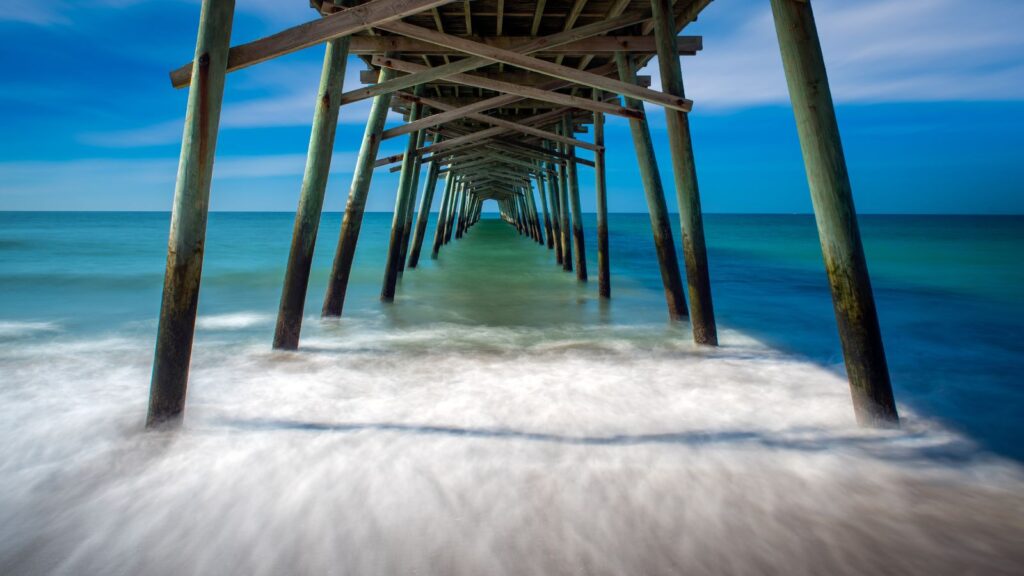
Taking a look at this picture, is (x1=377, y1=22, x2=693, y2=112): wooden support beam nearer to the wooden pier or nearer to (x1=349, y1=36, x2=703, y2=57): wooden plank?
the wooden pier

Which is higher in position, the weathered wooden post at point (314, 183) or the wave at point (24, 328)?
the weathered wooden post at point (314, 183)

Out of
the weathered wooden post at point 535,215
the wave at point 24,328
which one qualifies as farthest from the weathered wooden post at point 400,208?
the weathered wooden post at point 535,215

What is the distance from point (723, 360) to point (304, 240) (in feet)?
9.27

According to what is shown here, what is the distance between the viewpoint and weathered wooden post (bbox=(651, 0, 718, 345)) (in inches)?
147

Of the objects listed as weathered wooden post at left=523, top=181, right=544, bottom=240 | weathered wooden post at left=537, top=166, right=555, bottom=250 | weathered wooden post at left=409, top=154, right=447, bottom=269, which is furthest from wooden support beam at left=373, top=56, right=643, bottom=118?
weathered wooden post at left=523, top=181, right=544, bottom=240

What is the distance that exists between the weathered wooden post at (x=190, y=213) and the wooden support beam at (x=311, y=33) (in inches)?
5.1

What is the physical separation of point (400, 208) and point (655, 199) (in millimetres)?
3319

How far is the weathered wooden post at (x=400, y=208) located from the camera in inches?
252

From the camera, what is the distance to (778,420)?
2.45m

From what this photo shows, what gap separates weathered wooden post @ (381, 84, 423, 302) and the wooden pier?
23 millimetres

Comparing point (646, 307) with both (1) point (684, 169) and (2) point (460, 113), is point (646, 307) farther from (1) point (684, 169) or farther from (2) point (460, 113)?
(2) point (460, 113)

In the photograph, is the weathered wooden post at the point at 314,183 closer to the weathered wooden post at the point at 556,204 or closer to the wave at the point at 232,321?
the wave at the point at 232,321

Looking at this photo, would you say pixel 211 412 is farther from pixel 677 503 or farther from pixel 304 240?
pixel 677 503

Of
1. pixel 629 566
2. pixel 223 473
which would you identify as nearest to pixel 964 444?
pixel 629 566
